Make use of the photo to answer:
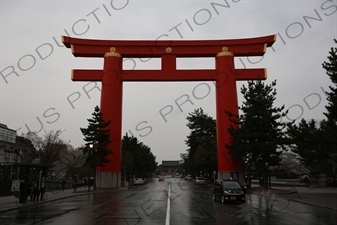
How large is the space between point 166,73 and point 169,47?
3.29 m

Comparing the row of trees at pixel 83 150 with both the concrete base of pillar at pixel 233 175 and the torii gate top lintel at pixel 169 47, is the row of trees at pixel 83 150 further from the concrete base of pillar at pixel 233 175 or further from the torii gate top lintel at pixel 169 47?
the concrete base of pillar at pixel 233 175

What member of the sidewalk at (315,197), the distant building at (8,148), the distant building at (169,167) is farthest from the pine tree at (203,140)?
the distant building at (169,167)

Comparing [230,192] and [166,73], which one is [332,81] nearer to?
[230,192]

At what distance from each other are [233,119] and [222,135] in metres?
2.51

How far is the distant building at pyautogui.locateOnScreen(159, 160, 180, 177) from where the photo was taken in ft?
579

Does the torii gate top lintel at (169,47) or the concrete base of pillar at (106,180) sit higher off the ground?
the torii gate top lintel at (169,47)

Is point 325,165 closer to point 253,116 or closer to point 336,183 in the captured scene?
point 336,183

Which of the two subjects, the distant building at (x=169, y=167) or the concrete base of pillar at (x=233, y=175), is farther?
the distant building at (x=169, y=167)

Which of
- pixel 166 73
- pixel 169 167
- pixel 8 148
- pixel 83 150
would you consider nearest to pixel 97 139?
pixel 83 150

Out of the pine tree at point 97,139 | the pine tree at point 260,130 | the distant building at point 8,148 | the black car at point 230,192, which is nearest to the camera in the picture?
the black car at point 230,192

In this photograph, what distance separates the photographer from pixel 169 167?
585 feet

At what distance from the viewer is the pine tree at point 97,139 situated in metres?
37.6

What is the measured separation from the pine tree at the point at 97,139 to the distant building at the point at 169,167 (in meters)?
140

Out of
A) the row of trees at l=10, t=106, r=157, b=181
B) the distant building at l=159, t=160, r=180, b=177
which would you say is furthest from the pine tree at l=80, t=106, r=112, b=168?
the distant building at l=159, t=160, r=180, b=177
